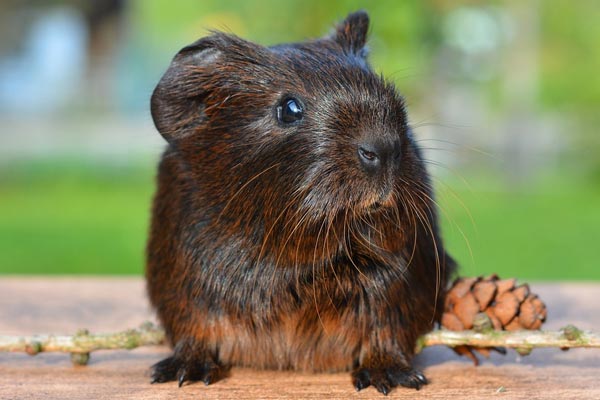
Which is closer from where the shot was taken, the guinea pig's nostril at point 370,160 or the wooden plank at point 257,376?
the guinea pig's nostril at point 370,160

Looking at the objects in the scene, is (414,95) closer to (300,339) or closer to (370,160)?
(300,339)

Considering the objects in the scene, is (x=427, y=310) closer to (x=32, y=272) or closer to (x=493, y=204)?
(x=32, y=272)

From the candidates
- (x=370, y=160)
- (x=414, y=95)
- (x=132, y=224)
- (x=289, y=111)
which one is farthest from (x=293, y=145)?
(x=414, y=95)

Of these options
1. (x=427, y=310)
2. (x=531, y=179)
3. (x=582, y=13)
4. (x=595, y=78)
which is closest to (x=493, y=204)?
(x=531, y=179)

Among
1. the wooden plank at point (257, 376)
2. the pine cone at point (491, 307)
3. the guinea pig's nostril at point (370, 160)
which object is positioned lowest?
the wooden plank at point (257, 376)

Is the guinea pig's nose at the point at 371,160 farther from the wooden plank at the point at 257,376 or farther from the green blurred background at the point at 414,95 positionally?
the green blurred background at the point at 414,95

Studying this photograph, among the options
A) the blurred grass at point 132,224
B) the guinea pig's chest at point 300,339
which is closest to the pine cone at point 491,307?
the guinea pig's chest at point 300,339
